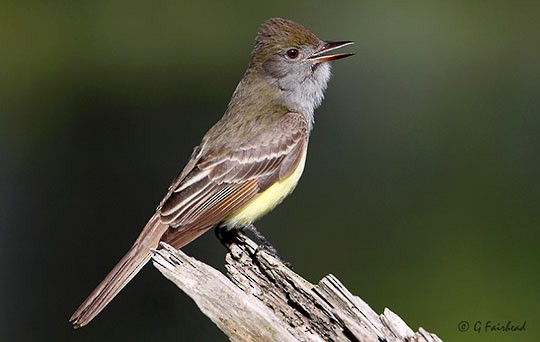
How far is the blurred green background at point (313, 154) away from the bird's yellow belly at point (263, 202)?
7.59ft

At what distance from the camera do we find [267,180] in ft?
23.7

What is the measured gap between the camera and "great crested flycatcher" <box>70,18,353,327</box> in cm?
673

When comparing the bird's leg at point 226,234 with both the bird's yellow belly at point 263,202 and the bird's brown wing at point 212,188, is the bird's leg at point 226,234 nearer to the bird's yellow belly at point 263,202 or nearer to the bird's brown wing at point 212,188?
the bird's yellow belly at point 263,202

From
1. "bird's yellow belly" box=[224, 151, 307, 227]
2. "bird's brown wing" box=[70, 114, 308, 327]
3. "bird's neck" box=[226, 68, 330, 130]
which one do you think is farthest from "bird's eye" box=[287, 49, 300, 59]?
"bird's yellow belly" box=[224, 151, 307, 227]

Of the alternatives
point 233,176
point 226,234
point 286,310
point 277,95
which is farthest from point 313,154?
point 286,310

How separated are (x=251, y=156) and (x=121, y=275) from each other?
4.13 feet

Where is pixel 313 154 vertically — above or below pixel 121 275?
above

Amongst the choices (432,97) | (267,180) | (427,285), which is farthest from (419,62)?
(267,180)

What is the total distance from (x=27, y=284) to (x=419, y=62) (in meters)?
7.37

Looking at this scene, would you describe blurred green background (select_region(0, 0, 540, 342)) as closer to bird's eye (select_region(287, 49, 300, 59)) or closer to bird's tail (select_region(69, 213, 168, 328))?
bird's eye (select_region(287, 49, 300, 59))

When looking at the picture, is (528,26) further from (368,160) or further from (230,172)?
(230,172)

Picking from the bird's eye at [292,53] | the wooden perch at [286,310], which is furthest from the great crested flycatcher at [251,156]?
the wooden perch at [286,310]

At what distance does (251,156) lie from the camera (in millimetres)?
7273

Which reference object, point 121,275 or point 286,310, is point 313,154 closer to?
point 121,275
